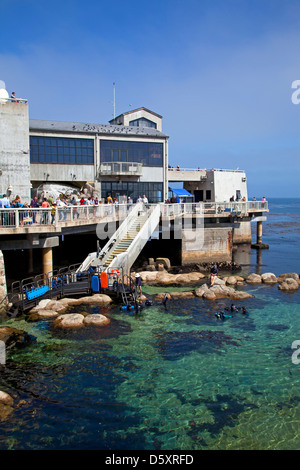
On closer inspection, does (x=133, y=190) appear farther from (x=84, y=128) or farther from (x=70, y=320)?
→ (x=70, y=320)

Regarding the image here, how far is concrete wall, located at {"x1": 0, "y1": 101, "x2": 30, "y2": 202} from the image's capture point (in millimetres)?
30500

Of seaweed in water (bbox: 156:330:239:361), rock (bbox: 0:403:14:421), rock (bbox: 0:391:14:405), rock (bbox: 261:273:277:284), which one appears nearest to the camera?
rock (bbox: 0:403:14:421)

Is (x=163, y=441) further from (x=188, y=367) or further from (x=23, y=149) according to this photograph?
(x=23, y=149)

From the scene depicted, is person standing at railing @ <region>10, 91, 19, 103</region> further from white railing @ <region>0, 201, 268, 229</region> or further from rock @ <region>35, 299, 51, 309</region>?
rock @ <region>35, 299, 51, 309</region>

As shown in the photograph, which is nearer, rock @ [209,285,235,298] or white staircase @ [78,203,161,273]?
rock @ [209,285,235,298]

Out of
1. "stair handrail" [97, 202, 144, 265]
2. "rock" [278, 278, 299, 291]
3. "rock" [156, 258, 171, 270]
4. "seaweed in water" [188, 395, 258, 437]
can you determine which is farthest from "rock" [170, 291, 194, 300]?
"seaweed in water" [188, 395, 258, 437]

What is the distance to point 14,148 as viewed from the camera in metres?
30.8

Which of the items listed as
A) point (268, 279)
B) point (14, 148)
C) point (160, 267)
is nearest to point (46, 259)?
point (14, 148)

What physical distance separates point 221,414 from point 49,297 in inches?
520

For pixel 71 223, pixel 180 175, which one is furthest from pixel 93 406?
pixel 180 175

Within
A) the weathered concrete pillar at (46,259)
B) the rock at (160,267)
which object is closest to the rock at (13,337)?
the weathered concrete pillar at (46,259)

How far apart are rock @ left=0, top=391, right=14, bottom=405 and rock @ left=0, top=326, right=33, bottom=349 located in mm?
4366

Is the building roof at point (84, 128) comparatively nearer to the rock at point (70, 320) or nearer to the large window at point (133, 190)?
the large window at point (133, 190)

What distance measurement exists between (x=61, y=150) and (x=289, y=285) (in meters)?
23.7
